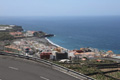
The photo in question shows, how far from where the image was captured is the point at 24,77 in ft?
29.0

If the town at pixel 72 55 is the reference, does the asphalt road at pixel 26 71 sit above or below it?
above

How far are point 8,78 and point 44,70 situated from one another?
213 centimetres

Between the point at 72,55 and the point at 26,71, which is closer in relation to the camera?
the point at 26,71

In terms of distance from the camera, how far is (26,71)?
31.7ft

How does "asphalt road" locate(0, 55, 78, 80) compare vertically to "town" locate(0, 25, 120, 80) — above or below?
above

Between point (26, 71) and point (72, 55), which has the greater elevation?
point (26, 71)

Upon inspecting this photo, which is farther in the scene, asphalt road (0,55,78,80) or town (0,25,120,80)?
town (0,25,120,80)

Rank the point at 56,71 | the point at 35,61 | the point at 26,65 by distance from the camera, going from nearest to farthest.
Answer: the point at 56,71
the point at 26,65
the point at 35,61

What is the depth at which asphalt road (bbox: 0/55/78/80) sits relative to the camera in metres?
8.88

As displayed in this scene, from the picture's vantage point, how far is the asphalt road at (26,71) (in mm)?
Result: 8883

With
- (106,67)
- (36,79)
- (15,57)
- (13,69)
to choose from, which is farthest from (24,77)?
(106,67)

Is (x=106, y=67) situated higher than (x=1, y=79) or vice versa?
(x=1, y=79)

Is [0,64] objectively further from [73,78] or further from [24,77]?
[73,78]

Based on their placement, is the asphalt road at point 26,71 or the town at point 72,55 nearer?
the asphalt road at point 26,71
